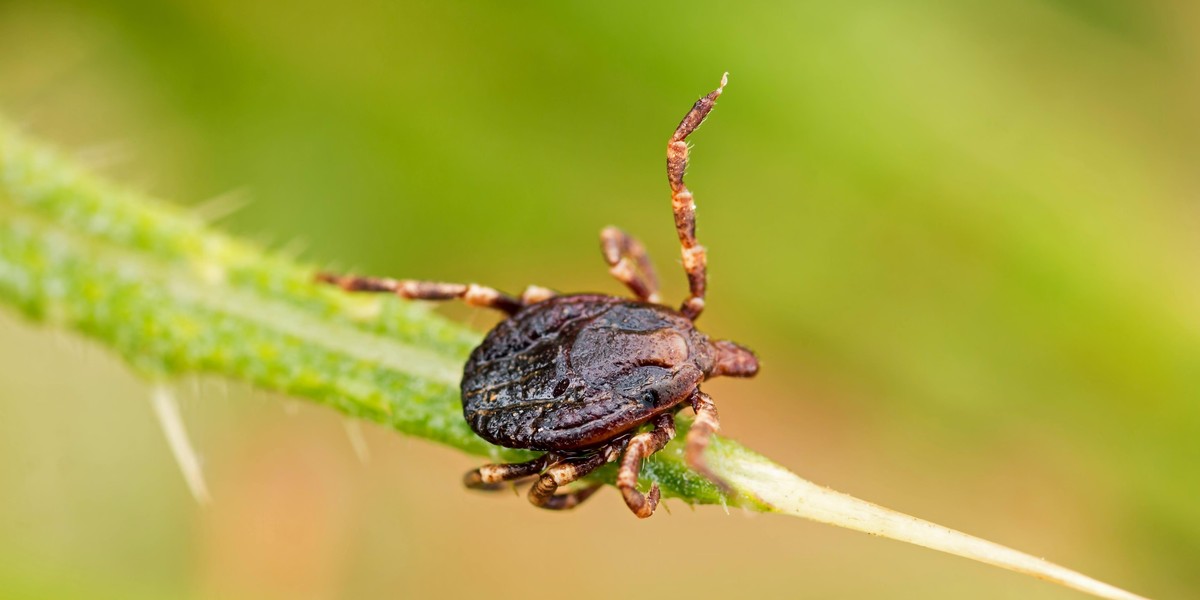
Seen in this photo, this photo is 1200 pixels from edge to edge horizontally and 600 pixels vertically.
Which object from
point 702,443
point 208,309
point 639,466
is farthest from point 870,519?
point 208,309

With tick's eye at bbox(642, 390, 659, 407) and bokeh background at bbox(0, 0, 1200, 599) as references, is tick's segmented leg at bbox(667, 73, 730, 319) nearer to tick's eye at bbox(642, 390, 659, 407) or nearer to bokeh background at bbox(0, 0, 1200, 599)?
tick's eye at bbox(642, 390, 659, 407)

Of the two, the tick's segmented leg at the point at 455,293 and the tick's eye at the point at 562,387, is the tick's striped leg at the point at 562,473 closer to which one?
the tick's eye at the point at 562,387

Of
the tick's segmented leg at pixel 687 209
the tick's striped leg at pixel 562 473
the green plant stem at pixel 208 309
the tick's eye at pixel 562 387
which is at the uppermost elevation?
the tick's segmented leg at pixel 687 209

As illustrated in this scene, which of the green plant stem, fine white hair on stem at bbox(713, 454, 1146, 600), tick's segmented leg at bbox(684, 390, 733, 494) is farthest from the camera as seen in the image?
the green plant stem

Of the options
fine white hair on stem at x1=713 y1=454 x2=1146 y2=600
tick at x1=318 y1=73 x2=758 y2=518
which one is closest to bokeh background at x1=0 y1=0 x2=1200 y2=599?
tick at x1=318 y1=73 x2=758 y2=518

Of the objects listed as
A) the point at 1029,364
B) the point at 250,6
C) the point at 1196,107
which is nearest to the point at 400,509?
the point at 250,6

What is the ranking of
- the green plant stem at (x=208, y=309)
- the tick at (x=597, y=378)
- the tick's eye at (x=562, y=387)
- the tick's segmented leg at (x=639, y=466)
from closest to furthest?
the tick's segmented leg at (x=639, y=466) < the tick at (x=597, y=378) < the tick's eye at (x=562, y=387) < the green plant stem at (x=208, y=309)

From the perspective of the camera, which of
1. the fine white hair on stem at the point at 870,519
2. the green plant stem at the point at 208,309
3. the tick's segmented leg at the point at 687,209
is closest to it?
the fine white hair on stem at the point at 870,519

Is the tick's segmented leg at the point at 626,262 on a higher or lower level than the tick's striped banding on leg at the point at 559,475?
higher

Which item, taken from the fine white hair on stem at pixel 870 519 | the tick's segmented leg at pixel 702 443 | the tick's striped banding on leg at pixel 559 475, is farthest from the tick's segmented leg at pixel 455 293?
the fine white hair on stem at pixel 870 519
